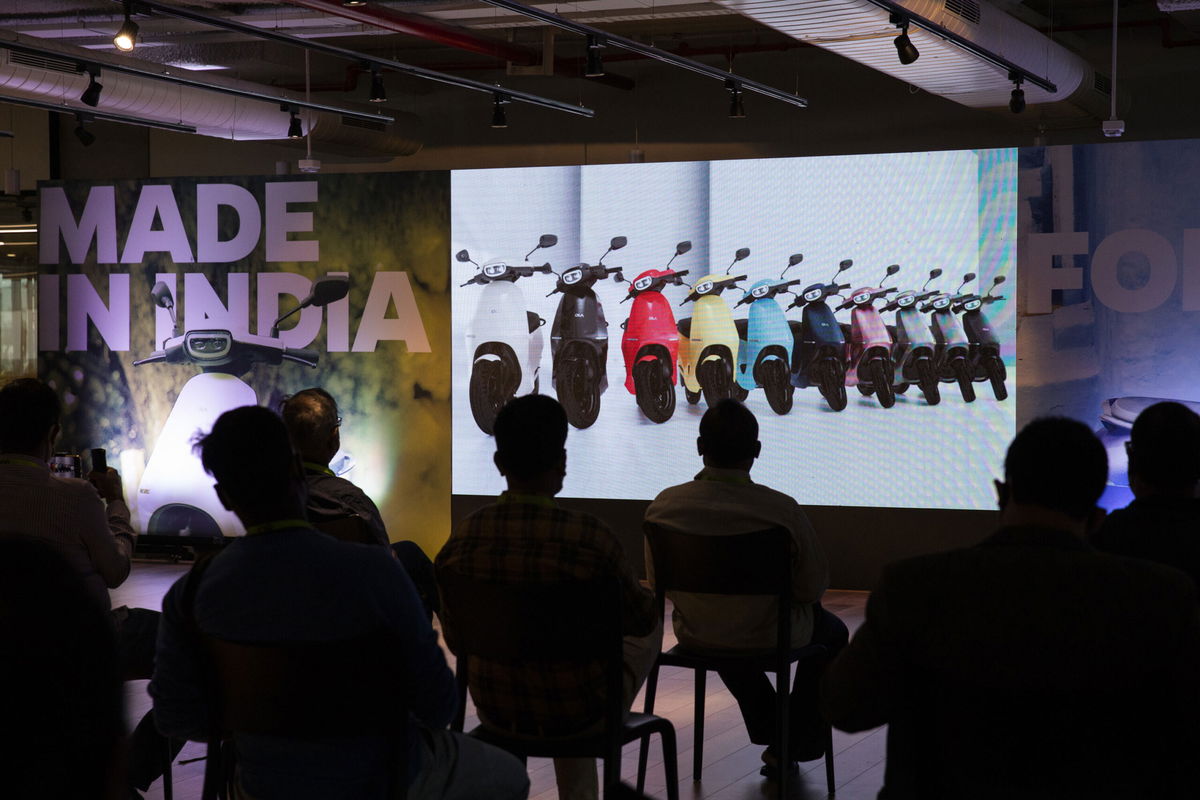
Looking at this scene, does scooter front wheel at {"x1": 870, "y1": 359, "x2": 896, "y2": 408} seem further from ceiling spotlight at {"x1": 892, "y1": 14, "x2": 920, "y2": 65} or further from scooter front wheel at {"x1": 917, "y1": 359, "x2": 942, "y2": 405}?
ceiling spotlight at {"x1": 892, "y1": 14, "x2": 920, "y2": 65}

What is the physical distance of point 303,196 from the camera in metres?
8.32

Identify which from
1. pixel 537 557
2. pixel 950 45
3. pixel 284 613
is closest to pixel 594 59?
pixel 950 45

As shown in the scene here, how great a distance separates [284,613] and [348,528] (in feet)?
4.08

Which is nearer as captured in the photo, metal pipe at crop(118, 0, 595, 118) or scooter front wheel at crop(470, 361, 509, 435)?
metal pipe at crop(118, 0, 595, 118)

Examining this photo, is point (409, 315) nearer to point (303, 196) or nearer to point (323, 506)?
point (303, 196)

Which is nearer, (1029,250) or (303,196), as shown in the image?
(1029,250)

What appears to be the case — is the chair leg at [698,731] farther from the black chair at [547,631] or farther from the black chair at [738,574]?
the black chair at [547,631]

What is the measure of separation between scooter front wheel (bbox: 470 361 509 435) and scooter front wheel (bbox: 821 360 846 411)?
1980mm

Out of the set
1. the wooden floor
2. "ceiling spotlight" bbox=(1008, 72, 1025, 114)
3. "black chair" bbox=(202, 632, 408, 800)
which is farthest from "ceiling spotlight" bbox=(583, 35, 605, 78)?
"black chair" bbox=(202, 632, 408, 800)

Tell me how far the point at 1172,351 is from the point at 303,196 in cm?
531

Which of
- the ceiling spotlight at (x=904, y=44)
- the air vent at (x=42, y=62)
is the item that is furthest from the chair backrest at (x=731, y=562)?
the air vent at (x=42, y=62)

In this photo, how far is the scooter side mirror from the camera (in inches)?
326

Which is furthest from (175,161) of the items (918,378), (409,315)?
(918,378)

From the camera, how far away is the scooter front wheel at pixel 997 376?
722 cm
